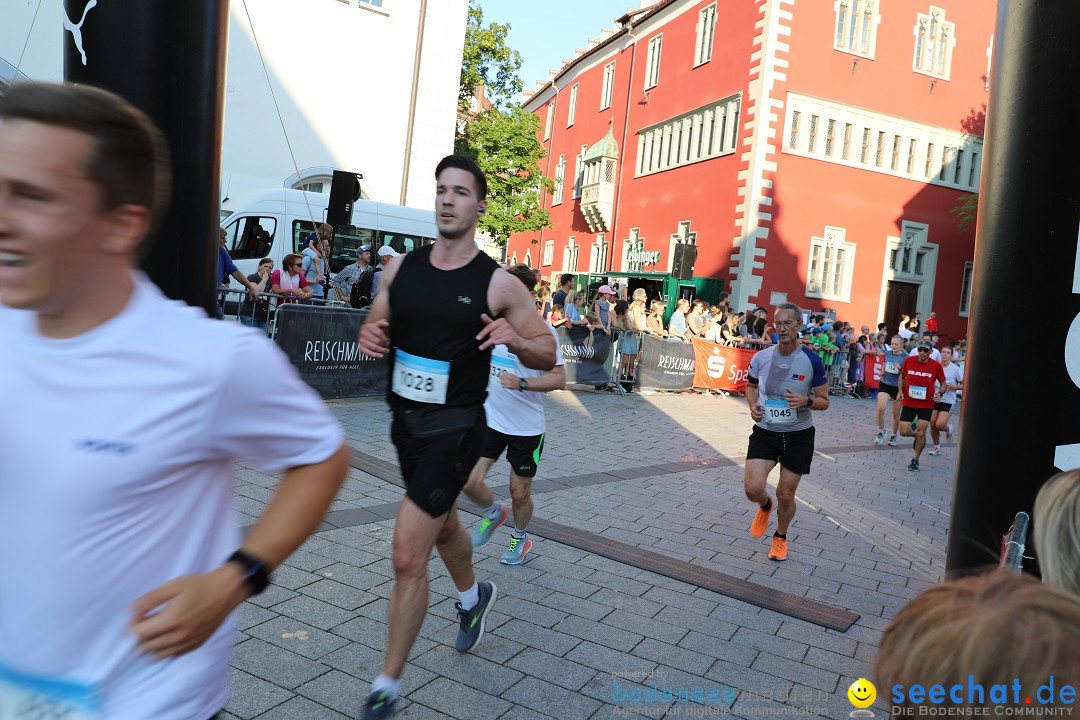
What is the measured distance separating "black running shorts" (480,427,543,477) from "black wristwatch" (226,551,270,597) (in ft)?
13.8

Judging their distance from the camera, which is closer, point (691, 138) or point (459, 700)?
point (459, 700)

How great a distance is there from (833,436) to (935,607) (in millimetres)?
14126

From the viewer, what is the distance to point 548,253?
4747 cm

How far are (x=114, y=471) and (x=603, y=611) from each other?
12.4 ft

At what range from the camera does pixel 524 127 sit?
36.1m

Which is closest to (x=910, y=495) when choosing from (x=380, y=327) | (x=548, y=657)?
(x=548, y=657)

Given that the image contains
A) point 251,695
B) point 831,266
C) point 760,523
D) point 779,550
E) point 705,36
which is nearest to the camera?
point 251,695

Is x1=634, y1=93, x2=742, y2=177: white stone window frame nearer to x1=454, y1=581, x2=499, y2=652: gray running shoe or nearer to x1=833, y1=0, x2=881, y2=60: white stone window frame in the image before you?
x1=833, y1=0, x2=881, y2=60: white stone window frame

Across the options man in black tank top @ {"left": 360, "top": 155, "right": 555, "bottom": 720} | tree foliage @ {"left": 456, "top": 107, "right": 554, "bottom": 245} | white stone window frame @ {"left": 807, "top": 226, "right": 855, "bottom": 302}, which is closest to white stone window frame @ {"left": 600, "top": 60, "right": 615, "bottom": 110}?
tree foliage @ {"left": 456, "top": 107, "right": 554, "bottom": 245}

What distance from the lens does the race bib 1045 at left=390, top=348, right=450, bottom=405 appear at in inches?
148

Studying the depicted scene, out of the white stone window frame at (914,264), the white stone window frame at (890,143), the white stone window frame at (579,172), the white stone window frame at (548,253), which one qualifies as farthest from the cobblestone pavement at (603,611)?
the white stone window frame at (548,253)

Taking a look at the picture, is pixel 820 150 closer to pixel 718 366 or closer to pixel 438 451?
pixel 718 366

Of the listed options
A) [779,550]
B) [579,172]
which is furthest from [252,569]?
[579,172]

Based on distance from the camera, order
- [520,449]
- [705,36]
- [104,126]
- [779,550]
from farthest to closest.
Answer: [705,36]
[779,550]
[520,449]
[104,126]
